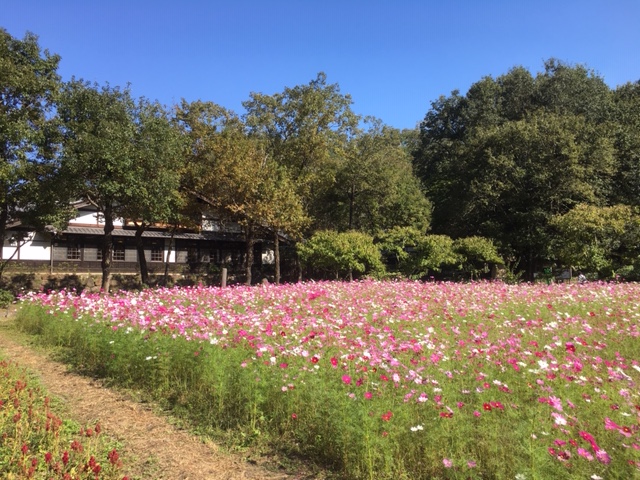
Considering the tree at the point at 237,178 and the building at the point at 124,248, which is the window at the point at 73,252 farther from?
the tree at the point at 237,178

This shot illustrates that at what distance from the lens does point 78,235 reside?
26.1m

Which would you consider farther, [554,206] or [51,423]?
[554,206]

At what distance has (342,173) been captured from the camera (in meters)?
27.6

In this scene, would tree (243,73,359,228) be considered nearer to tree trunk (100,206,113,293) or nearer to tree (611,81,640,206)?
tree trunk (100,206,113,293)

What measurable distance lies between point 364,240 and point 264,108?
10.8m

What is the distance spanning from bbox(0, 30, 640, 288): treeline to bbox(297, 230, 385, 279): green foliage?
0.08 m

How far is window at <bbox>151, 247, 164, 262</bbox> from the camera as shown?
96.3ft

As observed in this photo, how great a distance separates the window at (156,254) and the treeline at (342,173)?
506cm

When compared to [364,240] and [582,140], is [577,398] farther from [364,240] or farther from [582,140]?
[582,140]

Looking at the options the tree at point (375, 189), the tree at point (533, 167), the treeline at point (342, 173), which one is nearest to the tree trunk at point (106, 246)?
the treeline at point (342, 173)

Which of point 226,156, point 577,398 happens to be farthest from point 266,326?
point 226,156

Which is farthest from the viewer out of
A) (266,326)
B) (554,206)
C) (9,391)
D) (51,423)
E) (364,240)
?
(554,206)

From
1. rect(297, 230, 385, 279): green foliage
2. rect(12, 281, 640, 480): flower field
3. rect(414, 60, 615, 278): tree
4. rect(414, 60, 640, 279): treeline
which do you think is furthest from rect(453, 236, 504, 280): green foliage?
rect(12, 281, 640, 480): flower field

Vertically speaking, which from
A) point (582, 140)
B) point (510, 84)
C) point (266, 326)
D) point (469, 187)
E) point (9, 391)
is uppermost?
point (510, 84)
